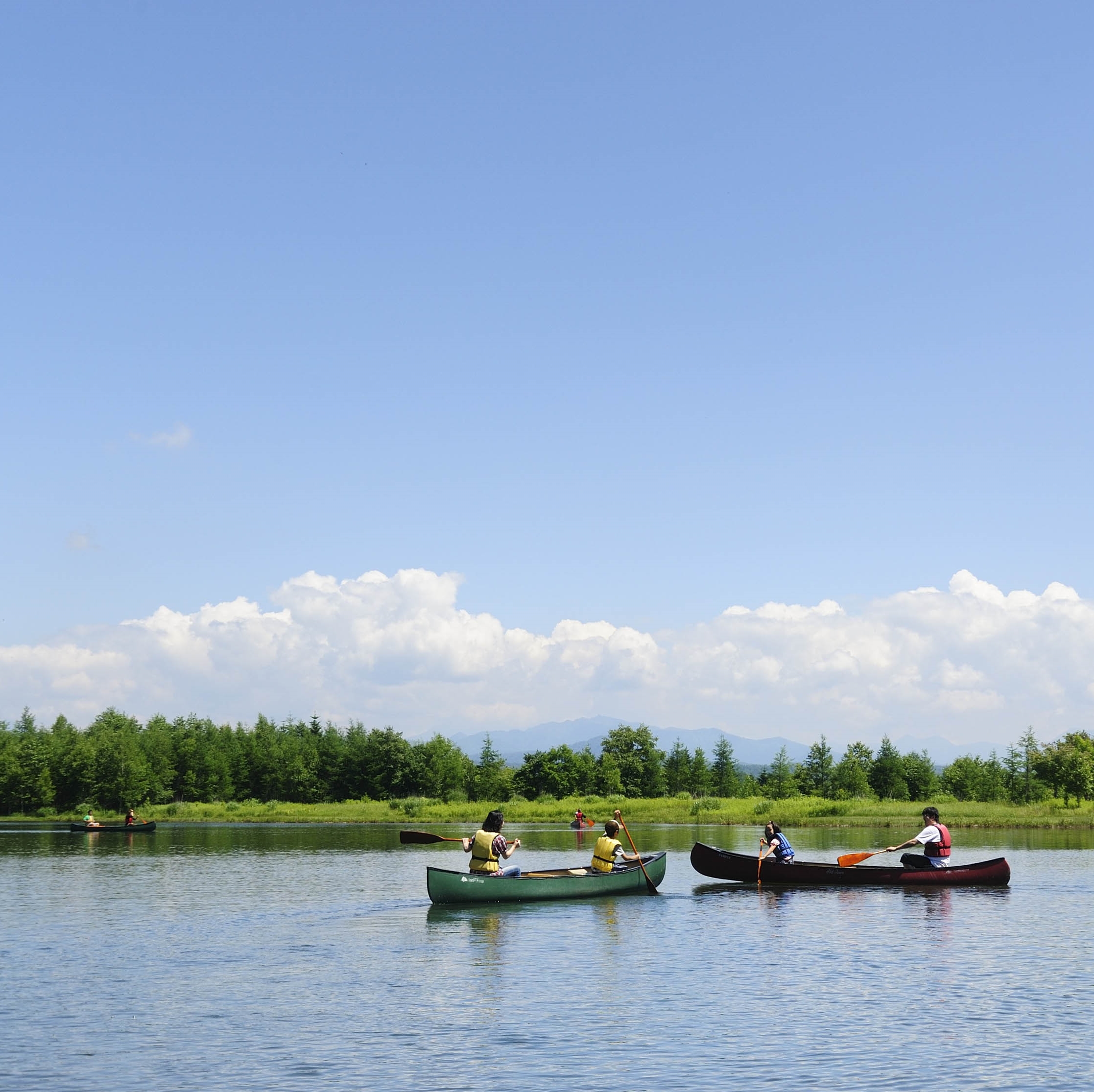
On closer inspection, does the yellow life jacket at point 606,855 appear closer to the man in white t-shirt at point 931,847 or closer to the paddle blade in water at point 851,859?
the paddle blade in water at point 851,859

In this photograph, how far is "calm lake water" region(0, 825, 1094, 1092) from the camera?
15.5m

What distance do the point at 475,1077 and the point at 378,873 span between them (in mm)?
31767

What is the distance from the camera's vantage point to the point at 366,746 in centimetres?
13462

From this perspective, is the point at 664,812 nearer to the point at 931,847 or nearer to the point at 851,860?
the point at 851,860

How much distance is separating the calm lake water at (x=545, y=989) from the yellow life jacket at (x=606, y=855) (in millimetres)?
1117

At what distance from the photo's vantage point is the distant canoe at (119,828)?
77.1 metres

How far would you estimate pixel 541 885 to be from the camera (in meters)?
32.8

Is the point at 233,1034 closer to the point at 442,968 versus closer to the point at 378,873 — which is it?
the point at 442,968

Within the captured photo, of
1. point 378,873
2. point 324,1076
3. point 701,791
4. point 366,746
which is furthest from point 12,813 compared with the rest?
point 324,1076

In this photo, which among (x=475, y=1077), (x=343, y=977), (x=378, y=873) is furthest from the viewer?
(x=378, y=873)

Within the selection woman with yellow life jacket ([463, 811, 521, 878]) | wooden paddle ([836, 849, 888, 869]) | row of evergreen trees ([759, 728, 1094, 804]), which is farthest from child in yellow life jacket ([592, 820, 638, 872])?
row of evergreen trees ([759, 728, 1094, 804])

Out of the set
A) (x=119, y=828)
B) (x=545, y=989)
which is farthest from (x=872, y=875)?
(x=119, y=828)

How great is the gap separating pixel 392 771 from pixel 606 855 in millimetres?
96830

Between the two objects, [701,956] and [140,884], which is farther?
[140,884]
